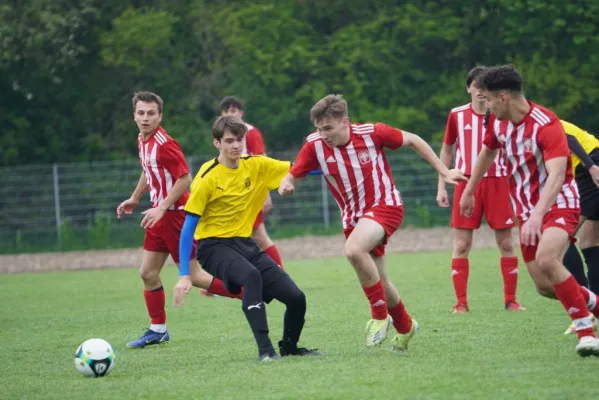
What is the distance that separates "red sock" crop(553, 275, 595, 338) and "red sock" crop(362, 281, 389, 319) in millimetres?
1314

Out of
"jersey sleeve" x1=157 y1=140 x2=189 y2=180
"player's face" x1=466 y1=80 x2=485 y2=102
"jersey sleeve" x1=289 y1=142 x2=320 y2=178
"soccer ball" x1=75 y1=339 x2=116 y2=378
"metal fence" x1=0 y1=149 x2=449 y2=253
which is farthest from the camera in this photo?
"metal fence" x1=0 y1=149 x2=449 y2=253

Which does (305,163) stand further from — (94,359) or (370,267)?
(94,359)

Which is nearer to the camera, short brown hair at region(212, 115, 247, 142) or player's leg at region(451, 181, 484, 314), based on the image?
short brown hair at region(212, 115, 247, 142)

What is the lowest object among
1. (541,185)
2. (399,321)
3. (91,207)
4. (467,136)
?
(91,207)

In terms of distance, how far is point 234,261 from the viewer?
7258 millimetres

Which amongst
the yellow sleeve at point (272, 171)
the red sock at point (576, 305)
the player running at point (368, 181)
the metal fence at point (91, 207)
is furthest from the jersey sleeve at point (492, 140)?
the metal fence at point (91, 207)

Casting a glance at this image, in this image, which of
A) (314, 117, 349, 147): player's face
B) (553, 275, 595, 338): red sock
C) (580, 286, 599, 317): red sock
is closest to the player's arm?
(580, 286, 599, 317): red sock

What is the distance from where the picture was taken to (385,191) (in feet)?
25.0

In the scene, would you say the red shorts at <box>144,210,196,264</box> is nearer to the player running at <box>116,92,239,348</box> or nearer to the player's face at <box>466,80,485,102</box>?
the player running at <box>116,92,239,348</box>

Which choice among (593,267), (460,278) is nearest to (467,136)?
(460,278)

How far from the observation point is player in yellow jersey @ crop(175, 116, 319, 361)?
716 centimetres

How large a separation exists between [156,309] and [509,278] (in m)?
3.29

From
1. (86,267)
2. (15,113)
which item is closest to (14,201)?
(86,267)

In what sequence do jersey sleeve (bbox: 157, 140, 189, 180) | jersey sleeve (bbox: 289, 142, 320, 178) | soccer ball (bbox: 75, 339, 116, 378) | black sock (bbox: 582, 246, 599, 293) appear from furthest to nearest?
jersey sleeve (bbox: 157, 140, 189, 180), black sock (bbox: 582, 246, 599, 293), jersey sleeve (bbox: 289, 142, 320, 178), soccer ball (bbox: 75, 339, 116, 378)
